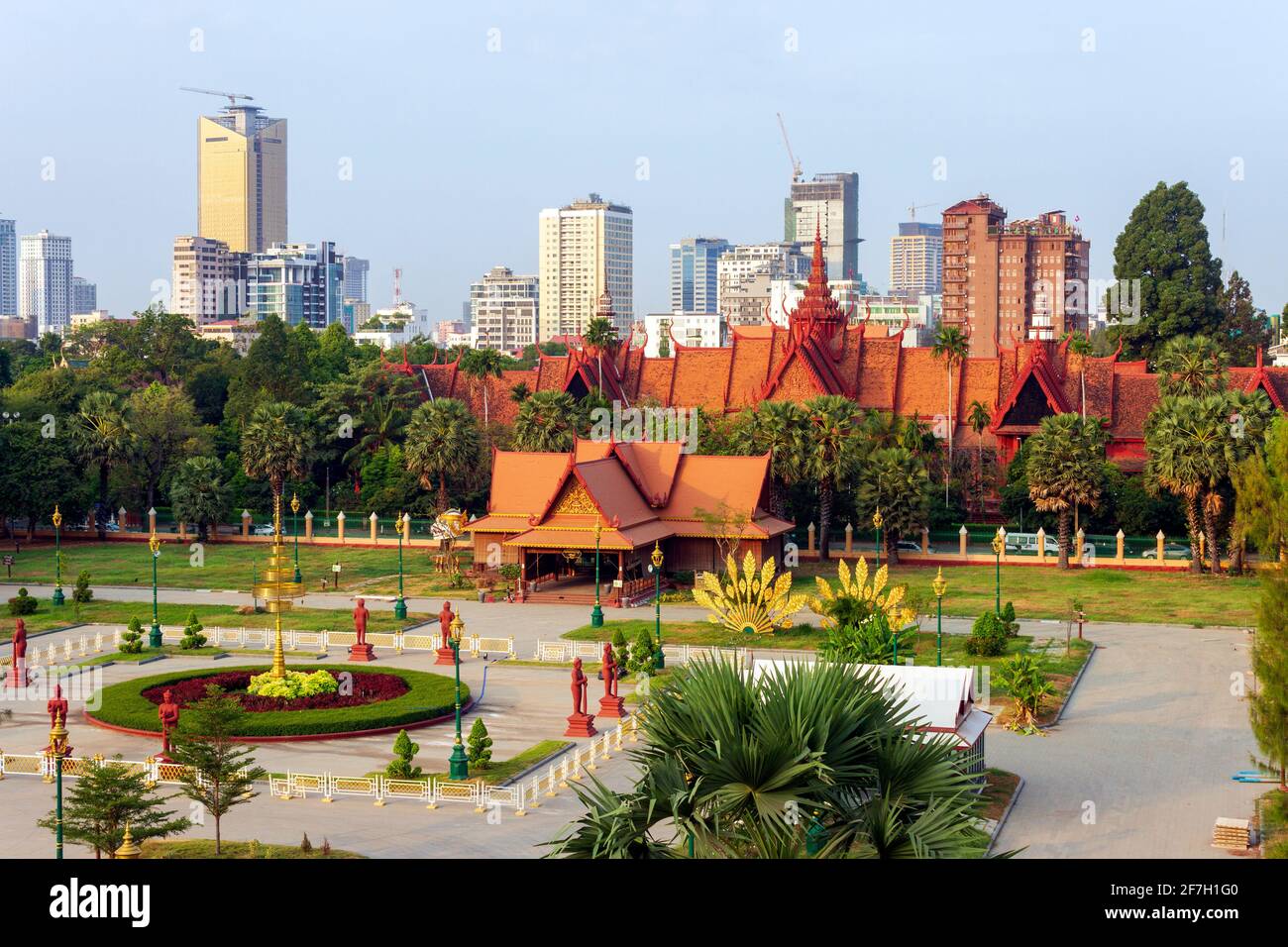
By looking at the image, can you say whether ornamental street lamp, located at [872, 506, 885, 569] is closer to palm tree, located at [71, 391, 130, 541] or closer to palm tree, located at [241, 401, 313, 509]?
palm tree, located at [241, 401, 313, 509]

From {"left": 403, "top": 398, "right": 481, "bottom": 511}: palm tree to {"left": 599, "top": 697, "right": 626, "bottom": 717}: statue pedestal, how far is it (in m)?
33.4

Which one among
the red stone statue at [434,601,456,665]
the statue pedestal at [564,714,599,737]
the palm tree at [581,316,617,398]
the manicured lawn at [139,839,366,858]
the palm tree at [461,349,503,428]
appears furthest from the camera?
the palm tree at [581,316,617,398]

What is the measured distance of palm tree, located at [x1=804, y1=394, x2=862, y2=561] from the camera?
63.2 m

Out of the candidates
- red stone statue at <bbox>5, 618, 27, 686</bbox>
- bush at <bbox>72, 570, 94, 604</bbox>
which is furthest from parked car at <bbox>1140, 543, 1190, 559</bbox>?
red stone statue at <bbox>5, 618, 27, 686</bbox>

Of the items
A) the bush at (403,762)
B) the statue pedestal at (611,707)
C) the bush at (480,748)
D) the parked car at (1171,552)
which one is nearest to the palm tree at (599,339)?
the parked car at (1171,552)

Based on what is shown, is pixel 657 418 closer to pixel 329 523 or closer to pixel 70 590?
pixel 329 523

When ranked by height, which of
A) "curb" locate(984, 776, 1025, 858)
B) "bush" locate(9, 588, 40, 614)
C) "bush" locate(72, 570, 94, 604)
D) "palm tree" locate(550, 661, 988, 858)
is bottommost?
"curb" locate(984, 776, 1025, 858)

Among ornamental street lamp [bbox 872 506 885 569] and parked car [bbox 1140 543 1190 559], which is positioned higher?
ornamental street lamp [bbox 872 506 885 569]

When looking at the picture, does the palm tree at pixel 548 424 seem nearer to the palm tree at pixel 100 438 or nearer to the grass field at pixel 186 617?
the palm tree at pixel 100 438

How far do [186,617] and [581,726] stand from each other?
20.7 metres

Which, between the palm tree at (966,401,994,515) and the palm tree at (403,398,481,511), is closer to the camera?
the palm tree at (403,398,481,511)

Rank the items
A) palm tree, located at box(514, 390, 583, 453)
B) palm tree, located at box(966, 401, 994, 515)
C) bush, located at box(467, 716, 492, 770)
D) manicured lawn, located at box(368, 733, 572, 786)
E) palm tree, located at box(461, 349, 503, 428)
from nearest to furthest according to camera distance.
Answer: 1. manicured lawn, located at box(368, 733, 572, 786)
2. bush, located at box(467, 716, 492, 770)
3. palm tree, located at box(514, 390, 583, 453)
4. palm tree, located at box(966, 401, 994, 515)
5. palm tree, located at box(461, 349, 503, 428)
